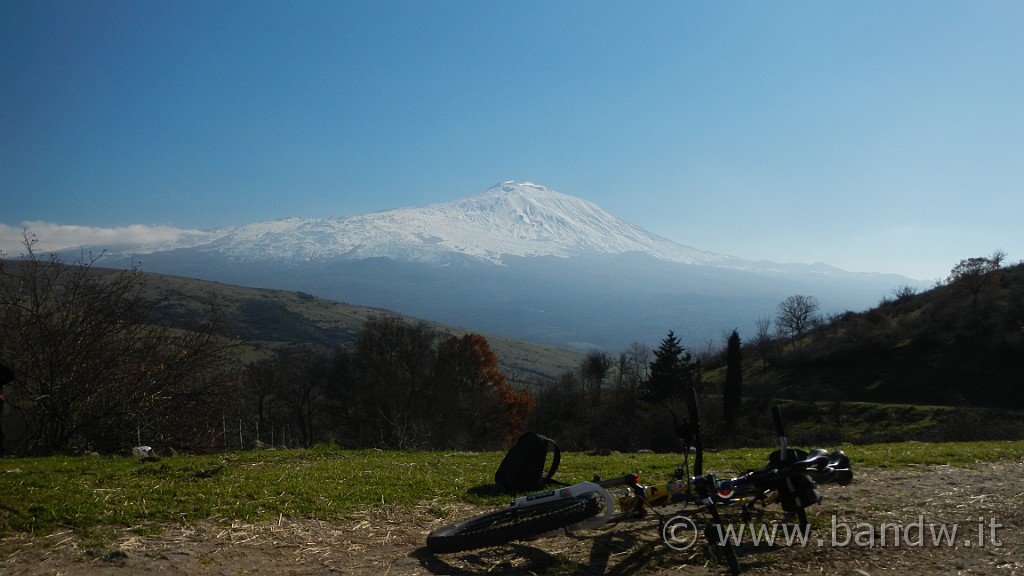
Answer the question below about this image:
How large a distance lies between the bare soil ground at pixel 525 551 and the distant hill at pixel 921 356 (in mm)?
54727

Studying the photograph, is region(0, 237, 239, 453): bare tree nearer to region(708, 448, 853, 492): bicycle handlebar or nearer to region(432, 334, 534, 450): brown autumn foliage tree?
region(708, 448, 853, 492): bicycle handlebar

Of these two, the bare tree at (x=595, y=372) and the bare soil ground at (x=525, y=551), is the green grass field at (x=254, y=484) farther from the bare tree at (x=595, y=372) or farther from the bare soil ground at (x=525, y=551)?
the bare tree at (x=595, y=372)

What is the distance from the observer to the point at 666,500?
5715 mm

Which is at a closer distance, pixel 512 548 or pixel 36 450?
pixel 512 548

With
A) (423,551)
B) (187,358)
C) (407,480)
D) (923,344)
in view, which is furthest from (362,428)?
(923,344)

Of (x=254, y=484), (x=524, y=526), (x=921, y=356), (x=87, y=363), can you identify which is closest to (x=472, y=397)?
(x=87, y=363)

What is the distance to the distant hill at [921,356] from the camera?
51406mm

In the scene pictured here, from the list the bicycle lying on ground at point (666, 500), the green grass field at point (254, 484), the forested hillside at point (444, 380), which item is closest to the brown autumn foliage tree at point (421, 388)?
the forested hillside at point (444, 380)

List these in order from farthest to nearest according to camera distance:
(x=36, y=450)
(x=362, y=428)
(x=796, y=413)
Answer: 1. (x=796, y=413)
2. (x=362, y=428)
3. (x=36, y=450)

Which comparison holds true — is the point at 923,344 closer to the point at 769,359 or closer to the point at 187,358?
the point at 769,359

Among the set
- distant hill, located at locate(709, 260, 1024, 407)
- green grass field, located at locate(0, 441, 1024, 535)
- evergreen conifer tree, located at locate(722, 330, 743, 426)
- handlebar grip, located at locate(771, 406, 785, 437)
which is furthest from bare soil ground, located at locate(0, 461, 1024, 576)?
distant hill, located at locate(709, 260, 1024, 407)

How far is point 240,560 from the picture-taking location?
5.12 m

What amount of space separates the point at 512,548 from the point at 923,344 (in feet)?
232

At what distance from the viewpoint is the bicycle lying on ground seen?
512 cm
